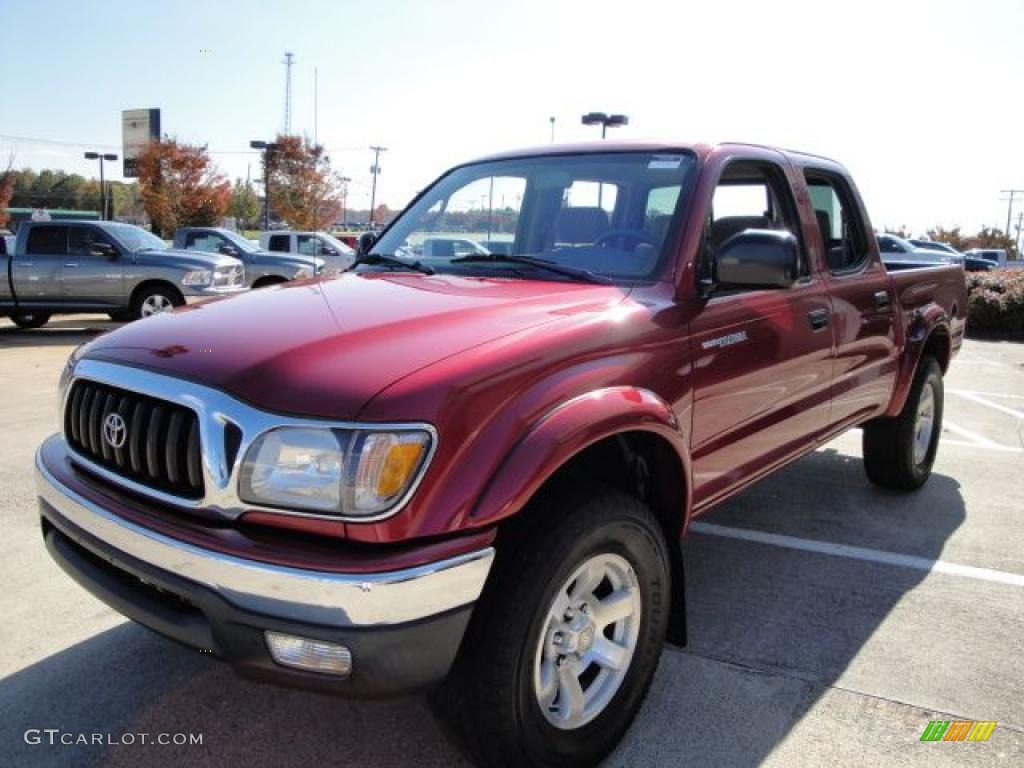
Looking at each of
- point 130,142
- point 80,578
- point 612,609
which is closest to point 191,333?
point 80,578

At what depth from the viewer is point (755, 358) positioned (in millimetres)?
3172

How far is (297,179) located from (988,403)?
4276 cm

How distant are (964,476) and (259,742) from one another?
16.1ft

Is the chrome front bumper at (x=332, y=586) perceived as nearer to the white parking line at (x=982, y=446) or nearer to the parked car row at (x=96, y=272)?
the white parking line at (x=982, y=446)

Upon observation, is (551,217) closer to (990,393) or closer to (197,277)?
(990,393)

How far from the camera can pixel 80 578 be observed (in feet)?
7.73

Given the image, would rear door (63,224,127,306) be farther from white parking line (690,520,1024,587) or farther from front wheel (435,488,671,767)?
front wheel (435,488,671,767)

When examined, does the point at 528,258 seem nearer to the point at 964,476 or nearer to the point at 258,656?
the point at 258,656

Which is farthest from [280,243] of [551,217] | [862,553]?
[862,553]

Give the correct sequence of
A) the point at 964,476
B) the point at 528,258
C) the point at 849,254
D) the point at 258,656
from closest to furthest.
→ 1. the point at 258,656
2. the point at 528,258
3. the point at 849,254
4. the point at 964,476

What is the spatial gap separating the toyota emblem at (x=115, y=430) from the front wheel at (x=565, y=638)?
1070 millimetres

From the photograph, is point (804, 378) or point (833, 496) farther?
point (833, 496)

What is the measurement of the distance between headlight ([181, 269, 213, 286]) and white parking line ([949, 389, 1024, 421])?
10.4 meters

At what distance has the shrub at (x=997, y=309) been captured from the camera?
15.3 meters
